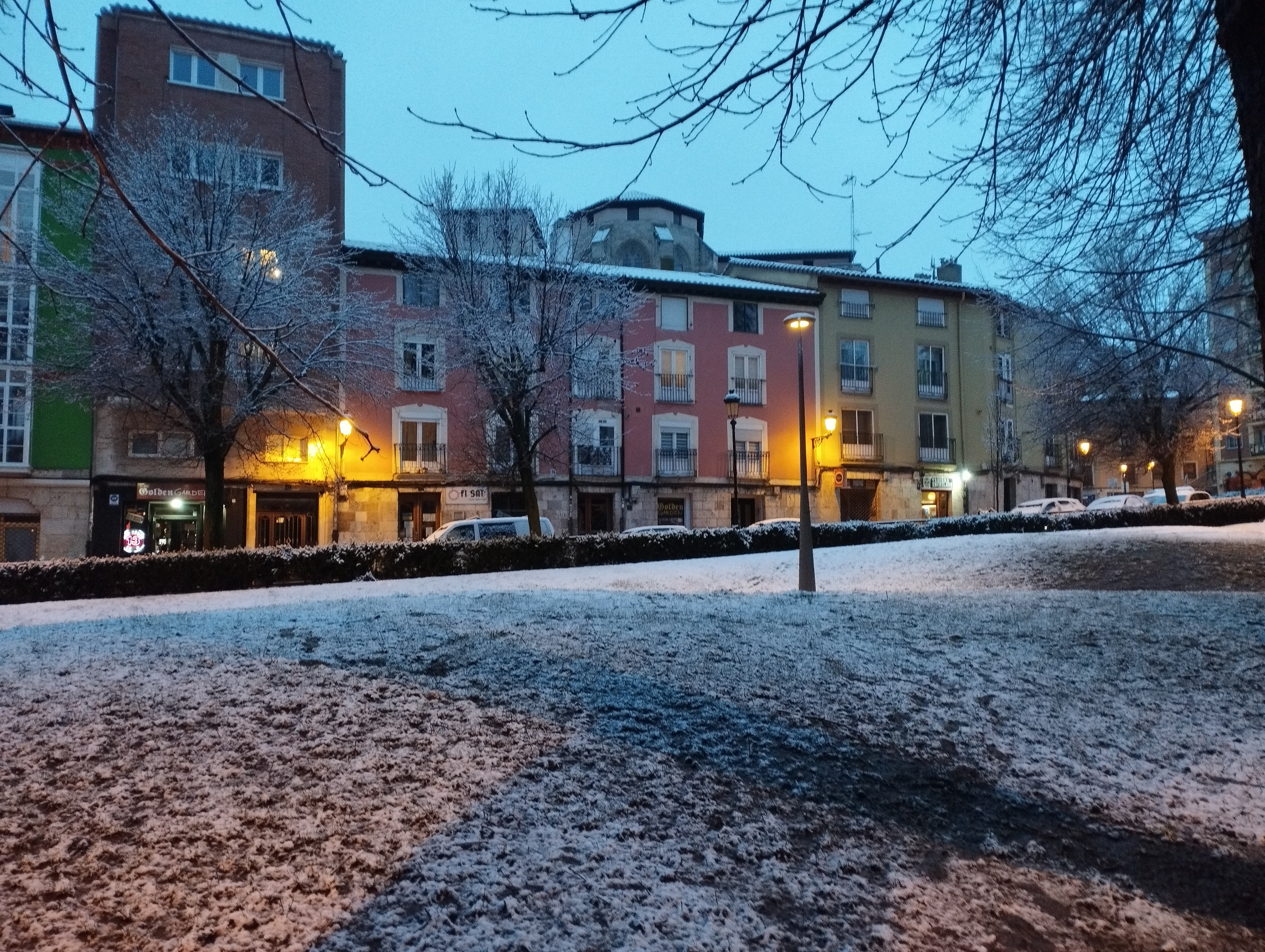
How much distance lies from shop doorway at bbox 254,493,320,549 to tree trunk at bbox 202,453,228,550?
29.4 feet

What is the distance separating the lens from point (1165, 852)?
3.49 metres

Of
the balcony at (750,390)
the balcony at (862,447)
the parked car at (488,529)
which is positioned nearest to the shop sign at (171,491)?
the parked car at (488,529)

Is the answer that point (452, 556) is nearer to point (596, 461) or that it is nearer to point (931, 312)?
point (596, 461)

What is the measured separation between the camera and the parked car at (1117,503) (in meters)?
23.9

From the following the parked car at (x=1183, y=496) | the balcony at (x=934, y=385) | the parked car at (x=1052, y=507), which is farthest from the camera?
the balcony at (x=934, y=385)

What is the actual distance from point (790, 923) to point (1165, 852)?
1.88 m

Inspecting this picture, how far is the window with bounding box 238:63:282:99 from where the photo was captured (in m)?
27.1

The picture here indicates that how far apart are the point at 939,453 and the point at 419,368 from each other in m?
24.1

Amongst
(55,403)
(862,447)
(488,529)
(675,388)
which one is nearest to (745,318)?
(675,388)

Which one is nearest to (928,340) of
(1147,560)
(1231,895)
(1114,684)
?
(1147,560)

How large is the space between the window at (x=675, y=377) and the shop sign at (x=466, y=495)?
28.4 feet

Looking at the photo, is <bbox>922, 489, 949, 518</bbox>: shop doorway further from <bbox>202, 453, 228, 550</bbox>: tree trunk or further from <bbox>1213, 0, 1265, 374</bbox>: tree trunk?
<bbox>1213, 0, 1265, 374</bbox>: tree trunk

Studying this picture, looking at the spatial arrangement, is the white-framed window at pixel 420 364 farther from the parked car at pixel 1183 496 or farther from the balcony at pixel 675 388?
the parked car at pixel 1183 496

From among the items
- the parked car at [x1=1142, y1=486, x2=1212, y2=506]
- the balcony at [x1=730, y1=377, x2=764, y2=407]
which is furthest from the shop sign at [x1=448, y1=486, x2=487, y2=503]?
the parked car at [x1=1142, y1=486, x2=1212, y2=506]
